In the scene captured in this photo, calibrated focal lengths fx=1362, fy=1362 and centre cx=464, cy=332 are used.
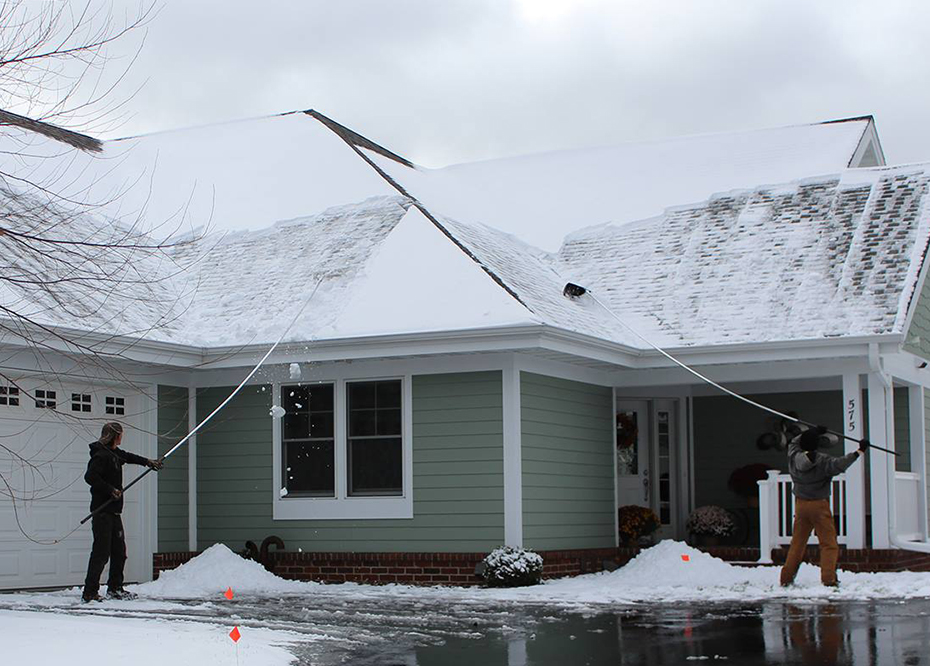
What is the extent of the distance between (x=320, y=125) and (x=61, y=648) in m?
13.9

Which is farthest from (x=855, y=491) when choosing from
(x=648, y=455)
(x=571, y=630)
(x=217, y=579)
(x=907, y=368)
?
(x=217, y=579)

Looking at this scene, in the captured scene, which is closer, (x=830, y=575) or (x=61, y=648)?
(x=61, y=648)

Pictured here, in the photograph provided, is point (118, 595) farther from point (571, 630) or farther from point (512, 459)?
point (571, 630)

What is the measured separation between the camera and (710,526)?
800 inches

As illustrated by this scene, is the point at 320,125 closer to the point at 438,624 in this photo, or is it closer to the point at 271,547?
the point at 271,547

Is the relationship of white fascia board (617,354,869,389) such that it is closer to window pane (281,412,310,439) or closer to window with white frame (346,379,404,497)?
window with white frame (346,379,404,497)

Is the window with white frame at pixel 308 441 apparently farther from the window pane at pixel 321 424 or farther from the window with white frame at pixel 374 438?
the window with white frame at pixel 374 438

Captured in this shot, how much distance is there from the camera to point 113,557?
562 inches

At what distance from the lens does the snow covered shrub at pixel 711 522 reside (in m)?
20.3

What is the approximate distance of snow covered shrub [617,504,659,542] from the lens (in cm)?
1919

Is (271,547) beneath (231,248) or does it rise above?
beneath

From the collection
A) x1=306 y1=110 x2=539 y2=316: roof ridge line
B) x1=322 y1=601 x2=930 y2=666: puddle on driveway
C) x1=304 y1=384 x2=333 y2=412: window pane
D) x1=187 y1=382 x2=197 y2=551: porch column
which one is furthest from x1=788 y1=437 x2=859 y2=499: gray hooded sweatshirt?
x1=187 y1=382 x2=197 y2=551: porch column

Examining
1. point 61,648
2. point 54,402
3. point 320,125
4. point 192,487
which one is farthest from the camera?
point 320,125

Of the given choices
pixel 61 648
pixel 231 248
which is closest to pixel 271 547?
pixel 231 248
